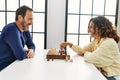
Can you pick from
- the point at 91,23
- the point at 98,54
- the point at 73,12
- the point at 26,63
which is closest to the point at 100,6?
the point at 73,12

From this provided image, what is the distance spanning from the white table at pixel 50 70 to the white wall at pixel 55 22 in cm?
152

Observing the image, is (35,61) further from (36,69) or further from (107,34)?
(107,34)

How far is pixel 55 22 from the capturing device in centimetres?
369

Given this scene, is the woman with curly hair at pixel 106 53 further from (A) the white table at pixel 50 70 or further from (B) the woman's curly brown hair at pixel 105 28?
(A) the white table at pixel 50 70

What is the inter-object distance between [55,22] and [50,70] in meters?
1.96

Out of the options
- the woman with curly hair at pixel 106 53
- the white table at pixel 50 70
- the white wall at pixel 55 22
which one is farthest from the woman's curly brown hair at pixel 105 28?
the white wall at pixel 55 22

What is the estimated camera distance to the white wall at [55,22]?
365 centimetres

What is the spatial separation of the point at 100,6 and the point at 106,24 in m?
1.69

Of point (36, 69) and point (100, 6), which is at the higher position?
point (100, 6)

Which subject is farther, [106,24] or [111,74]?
[106,24]

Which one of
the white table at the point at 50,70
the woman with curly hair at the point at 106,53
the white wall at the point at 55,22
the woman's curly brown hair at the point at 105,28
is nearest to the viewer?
the white table at the point at 50,70

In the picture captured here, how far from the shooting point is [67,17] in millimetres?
3797

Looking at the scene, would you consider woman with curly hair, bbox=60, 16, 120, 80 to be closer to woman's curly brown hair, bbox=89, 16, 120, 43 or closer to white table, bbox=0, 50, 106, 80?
woman's curly brown hair, bbox=89, 16, 120, 43

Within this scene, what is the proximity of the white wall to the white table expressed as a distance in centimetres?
152
